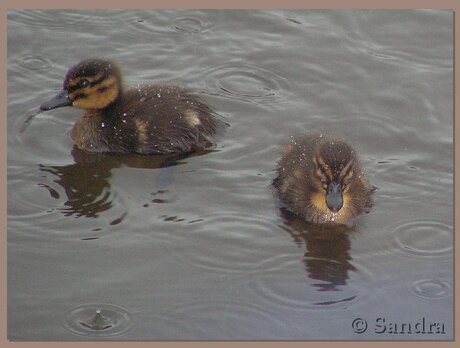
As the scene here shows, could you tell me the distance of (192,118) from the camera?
9148mm

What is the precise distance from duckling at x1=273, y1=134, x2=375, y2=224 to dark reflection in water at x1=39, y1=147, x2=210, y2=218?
955 mm

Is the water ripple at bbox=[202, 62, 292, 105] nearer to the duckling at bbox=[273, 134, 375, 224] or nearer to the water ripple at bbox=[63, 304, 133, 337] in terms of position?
the duckling at bbox=[273, 134, 375, 224]

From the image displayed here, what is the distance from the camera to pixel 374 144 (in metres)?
9.22

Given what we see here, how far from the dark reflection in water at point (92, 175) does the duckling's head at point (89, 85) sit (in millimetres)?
399

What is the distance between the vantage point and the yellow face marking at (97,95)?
9.13 m

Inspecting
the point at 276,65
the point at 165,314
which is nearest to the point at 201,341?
the point at 165,314

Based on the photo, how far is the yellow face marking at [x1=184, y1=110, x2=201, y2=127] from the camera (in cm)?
912

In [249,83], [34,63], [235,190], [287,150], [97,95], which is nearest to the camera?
[235,190]

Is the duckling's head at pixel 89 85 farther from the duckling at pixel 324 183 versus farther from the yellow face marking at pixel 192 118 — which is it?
the duckling at pixel 324 183

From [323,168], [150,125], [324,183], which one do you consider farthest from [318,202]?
[150,125]

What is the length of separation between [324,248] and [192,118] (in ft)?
5.75

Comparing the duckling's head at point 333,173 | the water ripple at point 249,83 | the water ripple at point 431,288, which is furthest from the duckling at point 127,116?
the water ripple at point 431,288

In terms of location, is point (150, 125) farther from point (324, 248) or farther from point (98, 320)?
point (98, 320)

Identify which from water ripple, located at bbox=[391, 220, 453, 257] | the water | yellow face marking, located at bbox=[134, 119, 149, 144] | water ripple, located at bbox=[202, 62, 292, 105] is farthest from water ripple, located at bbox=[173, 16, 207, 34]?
water ripple, located at bbox=[391, 220, 453, 257]
